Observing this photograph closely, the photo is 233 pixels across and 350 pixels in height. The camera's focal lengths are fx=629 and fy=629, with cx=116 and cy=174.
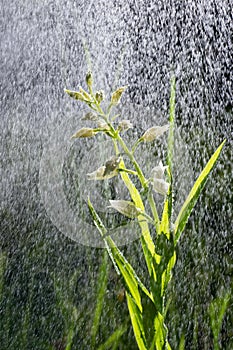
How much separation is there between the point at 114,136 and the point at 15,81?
1188mm

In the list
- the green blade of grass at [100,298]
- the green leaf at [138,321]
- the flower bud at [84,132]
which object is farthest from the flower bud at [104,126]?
the green blade of grass at [100,298]

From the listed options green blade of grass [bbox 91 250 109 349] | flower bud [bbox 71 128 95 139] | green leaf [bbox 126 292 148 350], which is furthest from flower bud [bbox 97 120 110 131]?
green blade of grass [bbox 91 250 109 349]

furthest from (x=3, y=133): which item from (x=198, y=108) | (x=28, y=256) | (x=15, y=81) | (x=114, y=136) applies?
(x=114, y=136)

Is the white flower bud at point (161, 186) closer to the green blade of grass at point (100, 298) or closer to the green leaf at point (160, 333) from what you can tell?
the green leaf at point (160, 333)

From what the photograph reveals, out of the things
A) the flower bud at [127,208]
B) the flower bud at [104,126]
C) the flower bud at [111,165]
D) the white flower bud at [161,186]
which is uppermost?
the flower bud at [104,126]

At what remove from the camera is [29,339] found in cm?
133

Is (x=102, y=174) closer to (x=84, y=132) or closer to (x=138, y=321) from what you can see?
(x=84, y=132)

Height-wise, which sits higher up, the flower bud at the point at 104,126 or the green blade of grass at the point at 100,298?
the flower bud at the point at 104,126

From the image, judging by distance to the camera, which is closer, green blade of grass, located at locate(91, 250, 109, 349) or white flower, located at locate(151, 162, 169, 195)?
white flower, located at locate(151, 162, 169, 195)

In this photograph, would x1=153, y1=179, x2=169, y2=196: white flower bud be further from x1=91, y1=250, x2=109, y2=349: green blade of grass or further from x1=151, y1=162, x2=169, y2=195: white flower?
x1=91, y1=250, x2=109, y2=349: green blade of grass

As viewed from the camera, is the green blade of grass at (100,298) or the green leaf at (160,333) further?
the green blade of grass at (100,298)

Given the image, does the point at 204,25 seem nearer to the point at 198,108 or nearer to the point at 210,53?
the point at 210,53

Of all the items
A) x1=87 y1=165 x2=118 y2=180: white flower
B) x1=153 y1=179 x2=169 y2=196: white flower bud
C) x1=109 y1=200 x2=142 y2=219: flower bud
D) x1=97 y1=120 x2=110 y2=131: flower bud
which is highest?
x1=97 y1=120 x2=110 y2=131: flower bud

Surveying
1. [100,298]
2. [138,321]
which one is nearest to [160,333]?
[138,321]
